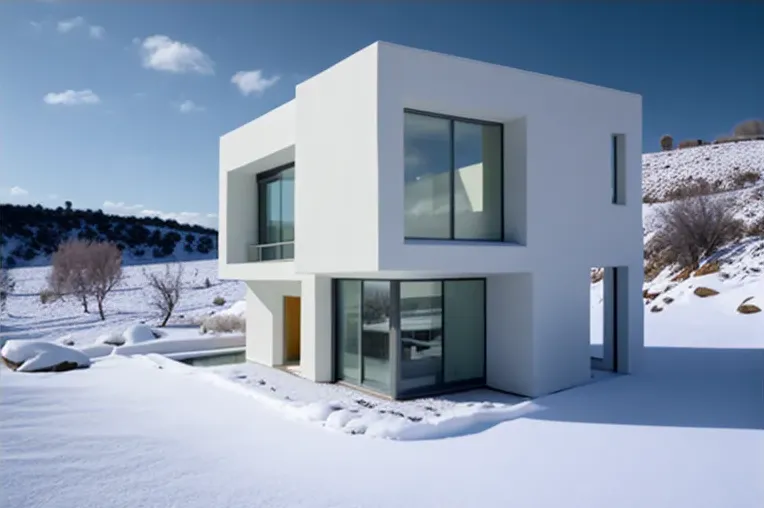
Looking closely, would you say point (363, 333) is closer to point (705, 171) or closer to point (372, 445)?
point (372, 445)

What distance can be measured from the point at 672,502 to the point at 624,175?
783 cm

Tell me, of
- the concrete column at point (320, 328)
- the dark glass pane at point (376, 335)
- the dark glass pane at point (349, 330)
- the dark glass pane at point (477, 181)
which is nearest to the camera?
the dark glass pane at point (477, 181)

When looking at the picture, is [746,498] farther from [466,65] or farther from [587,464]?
[466,65]

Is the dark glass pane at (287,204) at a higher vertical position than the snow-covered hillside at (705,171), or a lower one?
lower

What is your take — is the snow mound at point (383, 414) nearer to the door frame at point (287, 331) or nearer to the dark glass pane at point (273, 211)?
the door frame at point (287, 331)

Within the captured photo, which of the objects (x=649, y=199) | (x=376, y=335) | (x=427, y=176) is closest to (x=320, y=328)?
(x=376, y=335)

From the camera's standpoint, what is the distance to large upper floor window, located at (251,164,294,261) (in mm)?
12875

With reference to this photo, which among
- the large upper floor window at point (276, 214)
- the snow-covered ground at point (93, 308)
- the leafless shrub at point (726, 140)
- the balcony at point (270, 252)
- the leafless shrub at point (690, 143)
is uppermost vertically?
the leafless shrub at point (690, 143)

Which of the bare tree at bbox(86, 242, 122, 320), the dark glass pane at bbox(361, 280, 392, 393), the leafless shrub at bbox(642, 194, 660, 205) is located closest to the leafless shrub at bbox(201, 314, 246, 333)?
the dark glass pane at bbox(361, 280, 392, 393)

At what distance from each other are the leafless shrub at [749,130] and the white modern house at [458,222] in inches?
1601

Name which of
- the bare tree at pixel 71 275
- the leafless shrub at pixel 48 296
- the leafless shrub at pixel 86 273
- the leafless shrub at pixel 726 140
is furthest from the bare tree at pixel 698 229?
the leafless shrub at pixel 48 296

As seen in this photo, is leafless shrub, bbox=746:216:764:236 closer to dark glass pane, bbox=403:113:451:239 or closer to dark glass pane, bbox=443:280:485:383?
dark glass pane, bbox=443:280:485:383

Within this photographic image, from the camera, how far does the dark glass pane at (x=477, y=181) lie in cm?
906

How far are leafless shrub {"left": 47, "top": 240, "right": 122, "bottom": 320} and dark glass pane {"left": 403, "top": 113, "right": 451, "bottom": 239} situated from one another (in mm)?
23759
